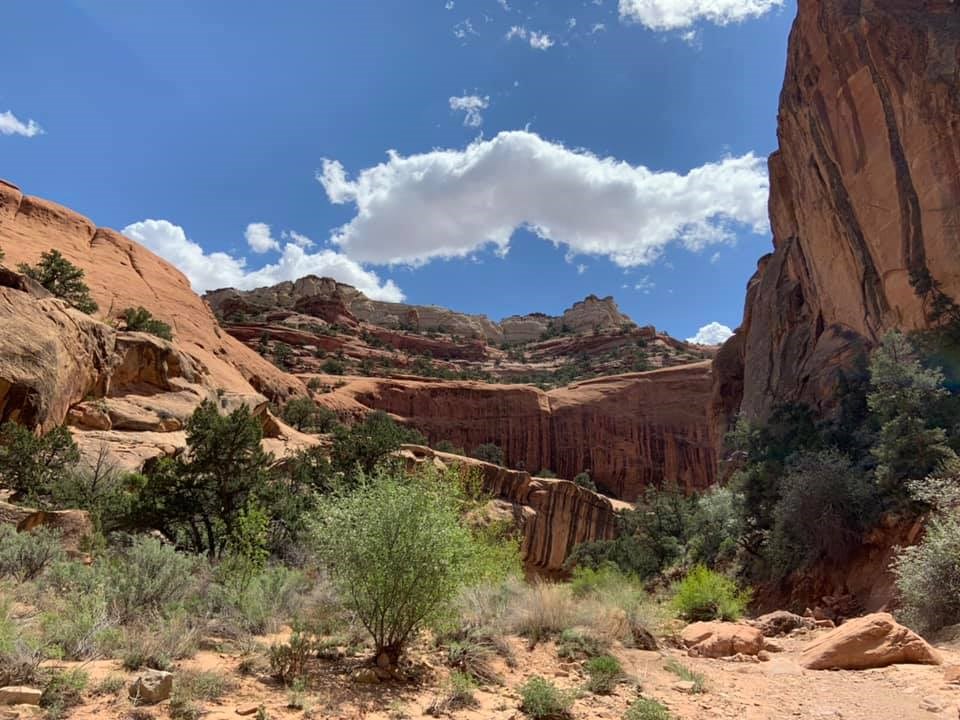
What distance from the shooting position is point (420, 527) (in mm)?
6914

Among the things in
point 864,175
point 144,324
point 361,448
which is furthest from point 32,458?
point 864,175

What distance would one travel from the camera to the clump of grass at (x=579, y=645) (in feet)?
26.6

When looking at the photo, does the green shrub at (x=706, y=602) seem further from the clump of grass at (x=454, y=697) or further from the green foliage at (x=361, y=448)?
the green foliage at (x=361, y=448)

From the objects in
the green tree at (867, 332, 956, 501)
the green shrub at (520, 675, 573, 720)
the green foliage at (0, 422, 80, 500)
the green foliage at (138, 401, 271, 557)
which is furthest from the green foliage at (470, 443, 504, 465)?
the green shrub at (520, 675, 573, 720)

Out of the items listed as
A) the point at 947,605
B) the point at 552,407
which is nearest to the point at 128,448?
the point at 947,605

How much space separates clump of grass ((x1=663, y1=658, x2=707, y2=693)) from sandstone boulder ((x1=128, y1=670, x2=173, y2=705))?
550 centimetres

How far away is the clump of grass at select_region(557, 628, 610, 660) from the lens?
8.12 meters

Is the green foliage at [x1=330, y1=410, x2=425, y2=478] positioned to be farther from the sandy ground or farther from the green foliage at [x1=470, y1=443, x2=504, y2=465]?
the green foliage at [x1=470, y1=443, x2=504, y2=465]

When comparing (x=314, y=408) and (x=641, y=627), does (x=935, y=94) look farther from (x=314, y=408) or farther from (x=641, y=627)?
(x=314, y=408)

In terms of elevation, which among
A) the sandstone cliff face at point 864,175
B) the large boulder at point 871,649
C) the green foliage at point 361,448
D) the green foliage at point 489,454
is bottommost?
the large boulder at point 871,649

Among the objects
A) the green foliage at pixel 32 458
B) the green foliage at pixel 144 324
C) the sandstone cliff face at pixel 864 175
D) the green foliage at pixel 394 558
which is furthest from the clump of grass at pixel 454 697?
the green foliage at pixel 144 324

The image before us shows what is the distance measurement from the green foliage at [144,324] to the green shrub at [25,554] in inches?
834

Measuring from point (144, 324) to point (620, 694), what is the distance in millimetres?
30194

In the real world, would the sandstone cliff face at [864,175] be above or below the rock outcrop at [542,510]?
above
